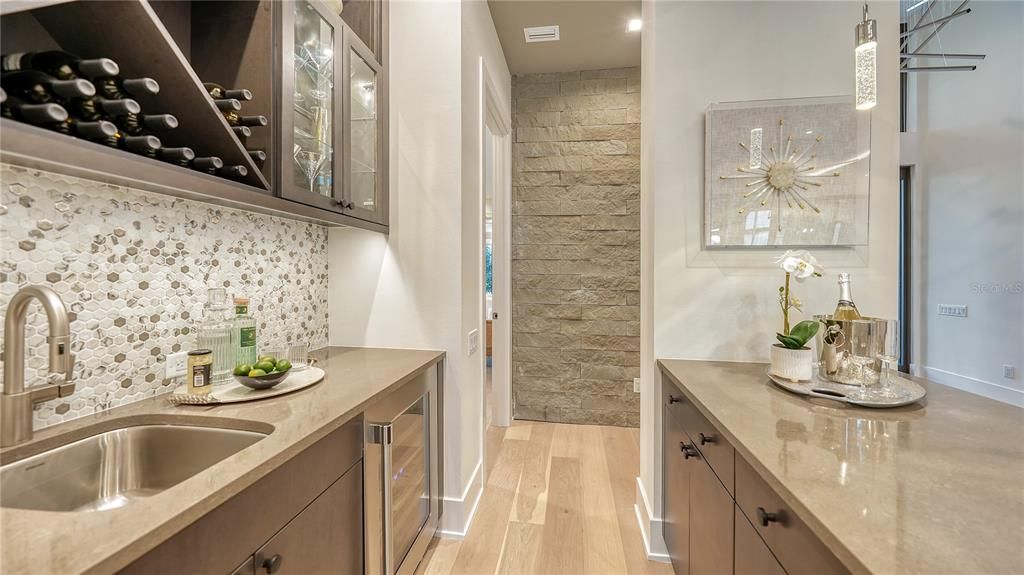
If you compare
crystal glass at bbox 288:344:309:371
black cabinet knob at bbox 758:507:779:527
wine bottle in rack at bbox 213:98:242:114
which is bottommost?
black cabinet knob at bbox 758:507:779:527

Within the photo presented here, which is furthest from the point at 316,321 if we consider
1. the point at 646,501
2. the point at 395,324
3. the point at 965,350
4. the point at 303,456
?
the point at 965,350

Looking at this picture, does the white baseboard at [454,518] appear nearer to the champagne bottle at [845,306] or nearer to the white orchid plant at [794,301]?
the white orchid plant at [794,301]

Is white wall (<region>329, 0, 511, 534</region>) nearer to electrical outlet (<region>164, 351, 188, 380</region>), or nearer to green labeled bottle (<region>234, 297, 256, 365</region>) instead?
green labeled bottle (<region>234, 297, 256, 365</region>)

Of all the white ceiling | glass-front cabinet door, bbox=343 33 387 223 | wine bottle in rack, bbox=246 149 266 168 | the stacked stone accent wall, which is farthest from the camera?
the stacked stone accent wall

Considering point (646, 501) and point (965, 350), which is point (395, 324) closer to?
point (646, 501)

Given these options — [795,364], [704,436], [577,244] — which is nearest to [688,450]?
[704,436]

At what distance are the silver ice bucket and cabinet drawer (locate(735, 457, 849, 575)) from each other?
2.08ft

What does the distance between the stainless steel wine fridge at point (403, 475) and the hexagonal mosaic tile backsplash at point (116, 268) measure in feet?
2.17

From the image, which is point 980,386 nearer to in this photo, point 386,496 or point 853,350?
point 853,350

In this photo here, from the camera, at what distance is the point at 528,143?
3432mm

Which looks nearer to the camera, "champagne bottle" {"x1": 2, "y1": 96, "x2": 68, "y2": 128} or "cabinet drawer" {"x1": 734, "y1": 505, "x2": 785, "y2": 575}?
"champagne bottle" {"x1": 2, "y1": 96, "x2": 68, "y2": 128}

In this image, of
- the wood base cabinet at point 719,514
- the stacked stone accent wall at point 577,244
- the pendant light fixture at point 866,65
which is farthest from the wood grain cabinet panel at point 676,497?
the stacked stone accent wall at point 577,244

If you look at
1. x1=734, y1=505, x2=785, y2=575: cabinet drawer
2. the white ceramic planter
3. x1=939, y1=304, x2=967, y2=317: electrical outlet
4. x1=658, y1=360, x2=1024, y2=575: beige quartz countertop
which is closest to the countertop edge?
x1=658, y1=360, x2=1024, y2=575: beige quartz countertop

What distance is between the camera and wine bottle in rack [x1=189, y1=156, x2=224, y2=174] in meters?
1.05
